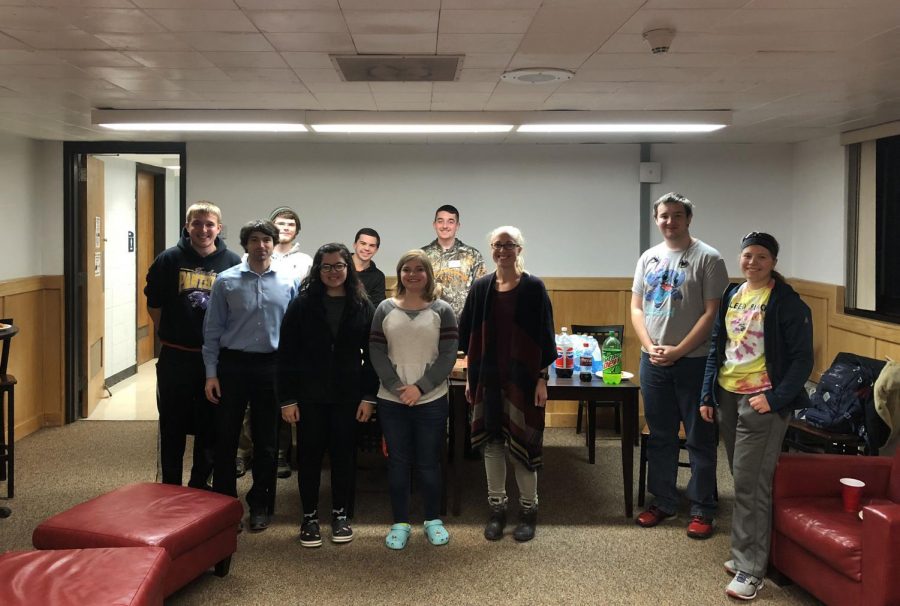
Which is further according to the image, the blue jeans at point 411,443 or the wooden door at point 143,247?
the wooden door at point 143,247

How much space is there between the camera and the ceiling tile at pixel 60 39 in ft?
9.42

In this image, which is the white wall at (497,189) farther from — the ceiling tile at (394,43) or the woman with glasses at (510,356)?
the ceiling tile at (394,43)

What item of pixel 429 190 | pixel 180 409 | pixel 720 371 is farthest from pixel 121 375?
pixel 720 371

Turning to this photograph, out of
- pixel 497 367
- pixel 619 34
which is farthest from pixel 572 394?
pixel 619 34

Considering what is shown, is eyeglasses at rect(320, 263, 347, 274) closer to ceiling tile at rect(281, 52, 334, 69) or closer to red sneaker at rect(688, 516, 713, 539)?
ceiling tile at rect(281, 52, 334, 69)

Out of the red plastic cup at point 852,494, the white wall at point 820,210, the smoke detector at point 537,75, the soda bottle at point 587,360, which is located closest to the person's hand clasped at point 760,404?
the red plastic cup at point 852,494

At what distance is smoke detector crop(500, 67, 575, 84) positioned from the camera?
343 cm

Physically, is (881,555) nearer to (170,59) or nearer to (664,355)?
(664,355)

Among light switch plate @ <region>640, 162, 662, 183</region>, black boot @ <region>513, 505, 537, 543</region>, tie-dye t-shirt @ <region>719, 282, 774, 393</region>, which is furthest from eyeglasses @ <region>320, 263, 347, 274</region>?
light switch plate @ <region>640, 162, 662, 183</region>

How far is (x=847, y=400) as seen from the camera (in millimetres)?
4289

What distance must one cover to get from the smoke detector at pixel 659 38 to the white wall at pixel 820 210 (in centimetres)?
313

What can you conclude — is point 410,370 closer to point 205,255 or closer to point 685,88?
point 205,255

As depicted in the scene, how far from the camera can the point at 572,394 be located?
4.02 meters

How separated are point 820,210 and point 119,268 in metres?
6.42
